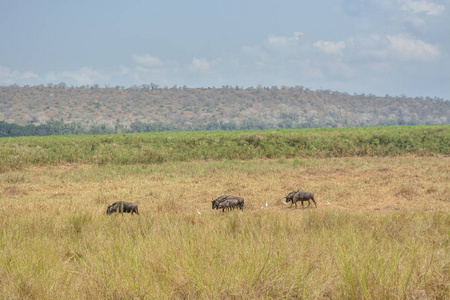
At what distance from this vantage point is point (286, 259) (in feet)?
16.3

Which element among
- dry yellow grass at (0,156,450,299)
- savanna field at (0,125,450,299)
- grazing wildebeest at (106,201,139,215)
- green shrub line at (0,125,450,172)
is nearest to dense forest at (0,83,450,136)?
green shrub line at (0,125,450,172)

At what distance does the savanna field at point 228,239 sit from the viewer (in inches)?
175

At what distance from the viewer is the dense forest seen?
11669 cm

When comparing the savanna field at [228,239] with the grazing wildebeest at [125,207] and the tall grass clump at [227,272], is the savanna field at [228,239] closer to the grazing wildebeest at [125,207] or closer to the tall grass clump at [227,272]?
the tall grass clump at [227,272]

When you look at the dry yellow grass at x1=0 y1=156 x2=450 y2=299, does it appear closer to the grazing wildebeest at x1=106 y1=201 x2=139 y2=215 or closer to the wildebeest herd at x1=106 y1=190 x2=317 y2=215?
the wildebeest herd at x1=106 y1=190 x2=317 y2=215

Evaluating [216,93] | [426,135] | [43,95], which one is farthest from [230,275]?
[216,93]

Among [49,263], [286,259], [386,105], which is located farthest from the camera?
[386,105]

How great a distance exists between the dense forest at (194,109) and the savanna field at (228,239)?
280ft

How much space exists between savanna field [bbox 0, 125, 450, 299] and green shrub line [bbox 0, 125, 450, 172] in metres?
8.95

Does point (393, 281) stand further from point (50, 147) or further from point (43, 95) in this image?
point (43, 95)

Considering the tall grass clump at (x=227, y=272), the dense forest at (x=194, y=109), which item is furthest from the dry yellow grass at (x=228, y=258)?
the dense forest at (x=194, y=109)

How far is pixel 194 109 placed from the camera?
137375 millimetres

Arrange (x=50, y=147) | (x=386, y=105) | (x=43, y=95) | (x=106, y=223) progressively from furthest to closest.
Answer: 1. (x=386, y=105)
2. (x=43, y=95)
3. (x=50, y=147)
4. (x=106, y=223)

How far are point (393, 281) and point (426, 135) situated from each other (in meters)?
36.0
